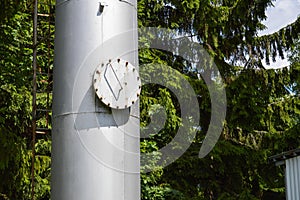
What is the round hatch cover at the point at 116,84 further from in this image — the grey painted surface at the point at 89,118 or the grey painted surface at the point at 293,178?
the grey painted surface at the point at 293,178

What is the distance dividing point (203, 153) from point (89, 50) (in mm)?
7428

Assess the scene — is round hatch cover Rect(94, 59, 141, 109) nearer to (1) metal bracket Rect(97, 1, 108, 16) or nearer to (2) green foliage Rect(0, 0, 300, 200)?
(1) metal bracket Rect(97, 1, 108, 16)

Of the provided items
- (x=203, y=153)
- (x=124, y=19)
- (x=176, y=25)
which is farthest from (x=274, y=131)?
(x=124, y=19)

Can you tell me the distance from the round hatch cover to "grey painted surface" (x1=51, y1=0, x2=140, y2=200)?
0.03 m

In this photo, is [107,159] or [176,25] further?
[176,25]

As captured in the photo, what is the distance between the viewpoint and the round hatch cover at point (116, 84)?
181cm

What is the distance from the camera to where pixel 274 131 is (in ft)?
30.8

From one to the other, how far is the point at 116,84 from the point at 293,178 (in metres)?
4.98

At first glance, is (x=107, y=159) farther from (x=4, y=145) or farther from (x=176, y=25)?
(x=176, y=25)

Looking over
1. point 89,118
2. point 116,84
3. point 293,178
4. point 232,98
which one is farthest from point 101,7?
point 232,98

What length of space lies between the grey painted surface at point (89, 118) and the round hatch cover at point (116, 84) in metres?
0.03

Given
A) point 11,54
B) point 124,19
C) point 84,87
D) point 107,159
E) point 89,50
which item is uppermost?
point 11,54

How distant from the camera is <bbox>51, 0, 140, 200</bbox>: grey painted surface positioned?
69.5 inches

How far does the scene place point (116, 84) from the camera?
6.01 ft
